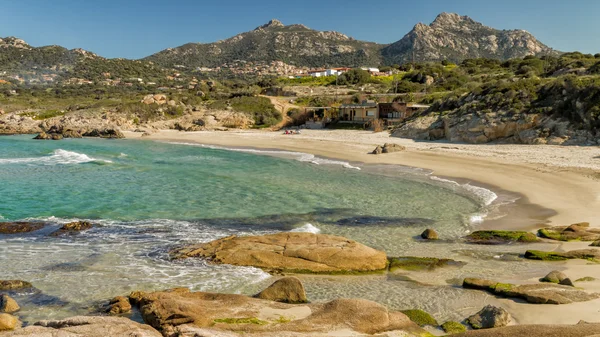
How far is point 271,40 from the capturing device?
17812 cm

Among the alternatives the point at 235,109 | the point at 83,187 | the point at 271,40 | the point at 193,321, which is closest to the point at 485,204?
the point at 193,321

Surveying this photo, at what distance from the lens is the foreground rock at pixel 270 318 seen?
730cm

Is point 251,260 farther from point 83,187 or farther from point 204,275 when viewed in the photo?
point 83,187

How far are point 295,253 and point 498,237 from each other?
7.34 metres

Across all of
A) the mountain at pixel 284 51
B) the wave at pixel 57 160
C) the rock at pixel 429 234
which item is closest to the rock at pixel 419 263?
the rock at pixel 429 234

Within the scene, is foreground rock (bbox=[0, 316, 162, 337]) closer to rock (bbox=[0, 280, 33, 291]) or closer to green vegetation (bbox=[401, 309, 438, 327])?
green vegetation (bbox=[401, 309, 438, 327])

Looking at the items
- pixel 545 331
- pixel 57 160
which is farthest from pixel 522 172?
pixel 57 160

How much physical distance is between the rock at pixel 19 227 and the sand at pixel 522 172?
51.8 ft

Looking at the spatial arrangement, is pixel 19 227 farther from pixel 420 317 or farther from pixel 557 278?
pixel 557 278

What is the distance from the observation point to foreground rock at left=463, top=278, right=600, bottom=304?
30.9 ft

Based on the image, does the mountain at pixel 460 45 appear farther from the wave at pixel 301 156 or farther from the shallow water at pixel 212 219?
the shallow water at pixel 212 219

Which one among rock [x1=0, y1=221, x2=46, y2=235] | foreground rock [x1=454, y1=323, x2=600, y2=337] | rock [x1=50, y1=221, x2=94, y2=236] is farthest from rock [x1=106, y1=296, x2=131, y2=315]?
rock [x1=0, y1=221, x2=46, y2=235]

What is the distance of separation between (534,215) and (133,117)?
6697 centimetres

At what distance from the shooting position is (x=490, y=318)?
8.60 metres
